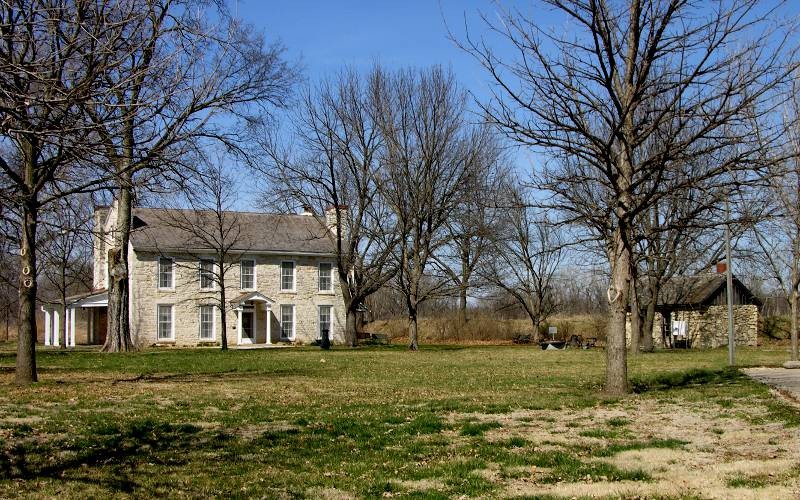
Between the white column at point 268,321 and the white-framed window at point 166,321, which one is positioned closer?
the white-framed window at point 166,321

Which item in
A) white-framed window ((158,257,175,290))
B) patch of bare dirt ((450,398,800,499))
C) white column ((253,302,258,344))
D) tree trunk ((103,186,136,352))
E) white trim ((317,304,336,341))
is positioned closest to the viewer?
patch of bare dirt ((450,398,800,499))

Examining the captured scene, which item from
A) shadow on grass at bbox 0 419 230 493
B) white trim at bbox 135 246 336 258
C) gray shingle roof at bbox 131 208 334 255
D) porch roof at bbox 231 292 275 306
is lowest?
shadow on grass at bbox 0 419 230 493

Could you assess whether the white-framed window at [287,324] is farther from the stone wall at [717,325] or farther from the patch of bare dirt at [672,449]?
the patch of bare dirt at [672,449]

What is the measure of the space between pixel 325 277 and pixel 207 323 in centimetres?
774

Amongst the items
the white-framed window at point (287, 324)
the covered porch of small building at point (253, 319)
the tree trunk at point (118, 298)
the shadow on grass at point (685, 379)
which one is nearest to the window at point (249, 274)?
the covered porch of small building at point (253, 319)

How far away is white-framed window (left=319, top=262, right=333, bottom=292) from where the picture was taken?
1961 inches

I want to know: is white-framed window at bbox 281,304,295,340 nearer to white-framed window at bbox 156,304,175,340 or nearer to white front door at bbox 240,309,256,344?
white front door at bbox 240,309,256,344

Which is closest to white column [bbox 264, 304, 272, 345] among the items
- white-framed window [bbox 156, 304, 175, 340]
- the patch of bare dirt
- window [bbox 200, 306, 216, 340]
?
window [bbox 200, 306, 216, 340]

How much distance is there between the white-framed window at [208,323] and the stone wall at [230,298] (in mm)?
224

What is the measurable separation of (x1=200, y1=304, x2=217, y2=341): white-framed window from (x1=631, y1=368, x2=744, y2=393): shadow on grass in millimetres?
30354

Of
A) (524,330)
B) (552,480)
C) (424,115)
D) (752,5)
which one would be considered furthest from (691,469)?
(524,330)

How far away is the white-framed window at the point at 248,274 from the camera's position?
47719mm

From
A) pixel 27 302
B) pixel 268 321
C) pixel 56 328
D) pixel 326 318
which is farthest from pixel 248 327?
pixel 27 302

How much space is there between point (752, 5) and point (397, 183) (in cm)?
2477
